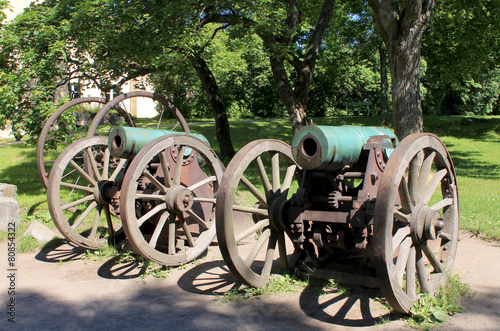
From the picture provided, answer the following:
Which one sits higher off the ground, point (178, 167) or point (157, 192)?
point (178, 167)

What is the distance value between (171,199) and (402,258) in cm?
261

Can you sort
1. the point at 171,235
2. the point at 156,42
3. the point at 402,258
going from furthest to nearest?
the point at 156,42
the point at 171,235
the point at 402,258

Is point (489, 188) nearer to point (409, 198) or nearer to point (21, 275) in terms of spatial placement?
point (409, 198)

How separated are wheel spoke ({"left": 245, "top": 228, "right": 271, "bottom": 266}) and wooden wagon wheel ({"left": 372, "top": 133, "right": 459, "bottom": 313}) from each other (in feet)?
4.00

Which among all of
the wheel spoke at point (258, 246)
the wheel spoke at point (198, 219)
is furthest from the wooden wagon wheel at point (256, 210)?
the wheel spoke at point (198, 219)

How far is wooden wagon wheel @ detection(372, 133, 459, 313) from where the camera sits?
3.55m

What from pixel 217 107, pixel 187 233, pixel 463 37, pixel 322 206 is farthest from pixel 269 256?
pixel 463 37

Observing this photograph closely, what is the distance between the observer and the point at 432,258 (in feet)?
14.3

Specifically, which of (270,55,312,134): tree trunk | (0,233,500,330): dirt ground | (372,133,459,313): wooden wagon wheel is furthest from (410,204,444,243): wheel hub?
(270,55,312,134): tree trunk

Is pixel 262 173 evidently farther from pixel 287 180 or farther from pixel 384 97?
pixel 384 97

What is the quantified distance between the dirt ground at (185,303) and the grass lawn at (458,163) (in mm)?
2023

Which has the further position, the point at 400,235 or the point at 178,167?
the point at 178,167

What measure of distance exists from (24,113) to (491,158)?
512 inches

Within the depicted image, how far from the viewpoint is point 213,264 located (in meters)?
6.04
